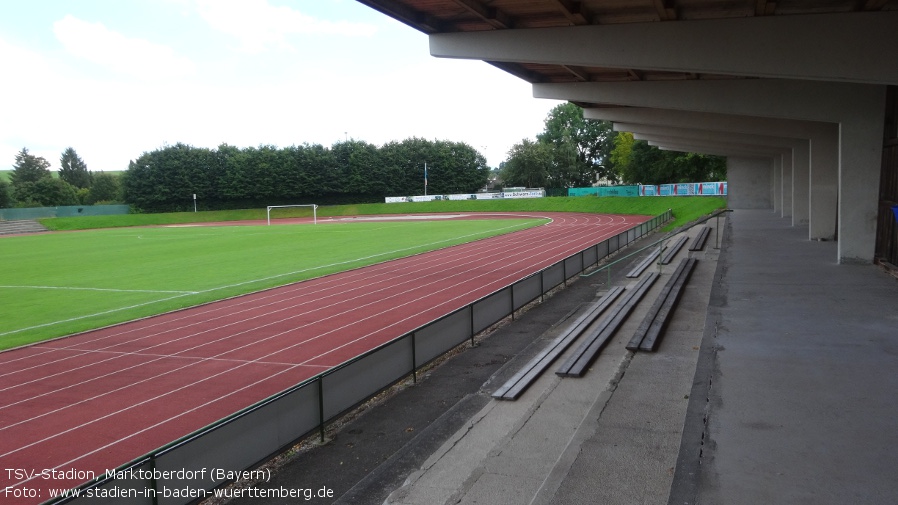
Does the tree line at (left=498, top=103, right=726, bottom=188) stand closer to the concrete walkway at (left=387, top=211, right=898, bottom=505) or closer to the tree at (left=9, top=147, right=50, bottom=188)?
the concrete walkway at (left=387, top=211, right=898, bottom=505)

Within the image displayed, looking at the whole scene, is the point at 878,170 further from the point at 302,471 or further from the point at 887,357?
the point at 302,471

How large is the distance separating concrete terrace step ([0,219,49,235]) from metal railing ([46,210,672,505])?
77.3 m

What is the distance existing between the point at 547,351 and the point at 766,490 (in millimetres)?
6270

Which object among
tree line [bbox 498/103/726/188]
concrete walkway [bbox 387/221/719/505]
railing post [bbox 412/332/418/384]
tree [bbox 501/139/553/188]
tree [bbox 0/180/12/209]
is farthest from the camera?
tree [bbox 501/139/553/188]

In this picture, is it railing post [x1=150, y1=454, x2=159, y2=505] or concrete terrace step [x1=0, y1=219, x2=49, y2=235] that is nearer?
railing post [x1=150, y1=454, x2=159, y2=505]

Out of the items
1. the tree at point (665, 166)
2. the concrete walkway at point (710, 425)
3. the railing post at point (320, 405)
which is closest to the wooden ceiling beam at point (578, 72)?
the concrete walkway at point (710, 425)

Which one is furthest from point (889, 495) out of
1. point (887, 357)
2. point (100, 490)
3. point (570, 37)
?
point (570, 37)

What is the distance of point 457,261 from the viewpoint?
28797 mm

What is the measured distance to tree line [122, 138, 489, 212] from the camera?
298 feet

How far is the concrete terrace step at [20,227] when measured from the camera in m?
73.2

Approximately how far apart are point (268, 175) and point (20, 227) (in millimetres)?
30953

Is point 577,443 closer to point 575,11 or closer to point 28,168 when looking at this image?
point 575,11

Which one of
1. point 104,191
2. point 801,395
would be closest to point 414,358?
point 801,395

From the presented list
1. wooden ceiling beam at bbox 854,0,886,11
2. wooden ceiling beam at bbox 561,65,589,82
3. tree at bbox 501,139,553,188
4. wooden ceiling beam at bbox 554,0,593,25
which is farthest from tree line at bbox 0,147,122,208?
wooden ceiling beam at bbox 854,0,886,11
